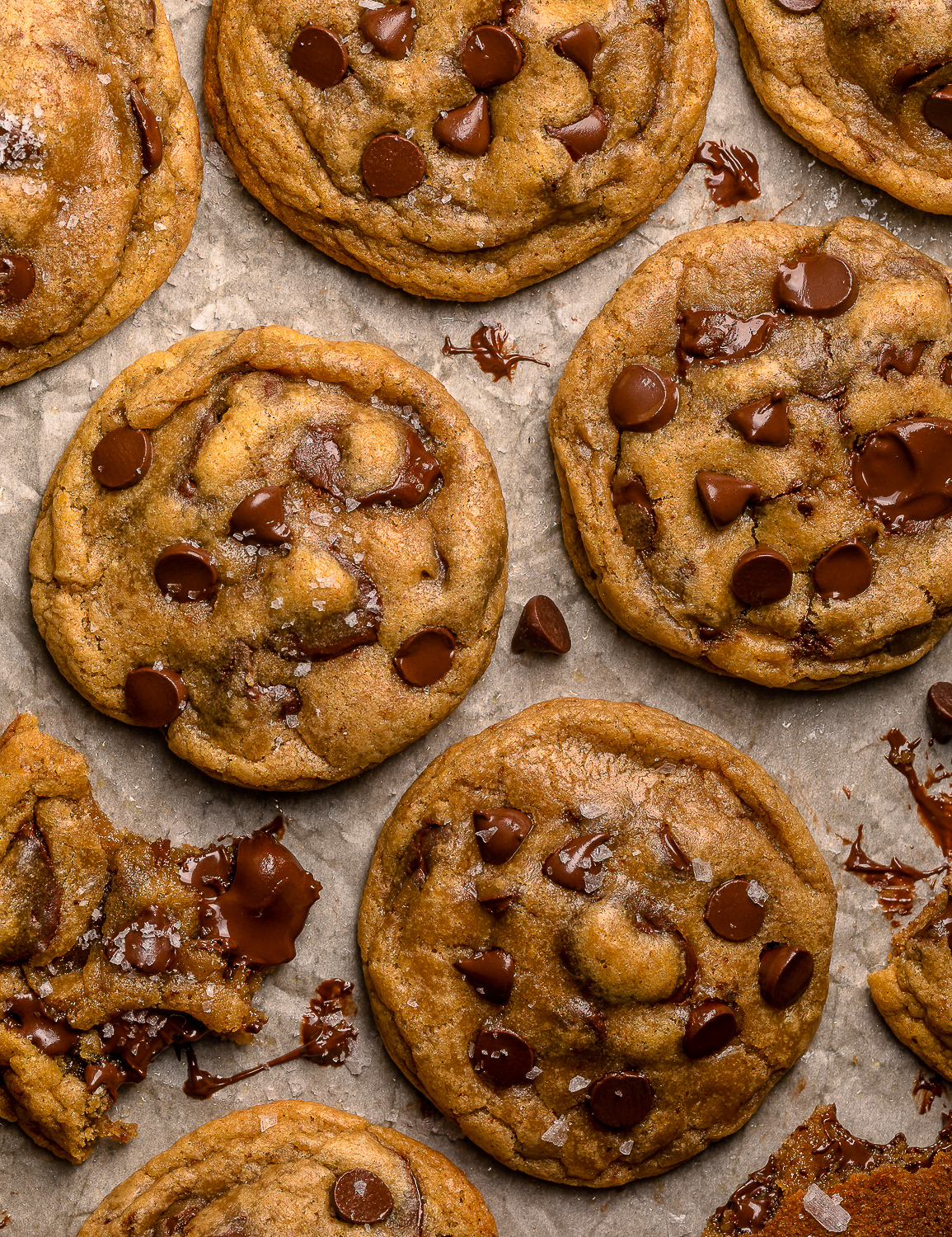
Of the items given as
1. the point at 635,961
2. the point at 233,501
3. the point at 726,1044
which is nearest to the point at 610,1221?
the point at 726,1044

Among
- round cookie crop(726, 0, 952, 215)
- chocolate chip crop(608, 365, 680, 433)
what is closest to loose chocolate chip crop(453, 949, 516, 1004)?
chocolate chip crop(608, 365, 680, 433)

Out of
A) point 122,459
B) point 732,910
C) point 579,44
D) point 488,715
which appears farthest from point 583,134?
point 732,910

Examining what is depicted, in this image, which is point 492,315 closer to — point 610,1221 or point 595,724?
point 595,724

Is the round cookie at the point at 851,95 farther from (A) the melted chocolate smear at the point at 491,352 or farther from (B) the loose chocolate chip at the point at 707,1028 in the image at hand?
(B) the loose chocolate chip at the point at 707,1028

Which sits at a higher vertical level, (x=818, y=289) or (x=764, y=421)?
(x=818, y=289)

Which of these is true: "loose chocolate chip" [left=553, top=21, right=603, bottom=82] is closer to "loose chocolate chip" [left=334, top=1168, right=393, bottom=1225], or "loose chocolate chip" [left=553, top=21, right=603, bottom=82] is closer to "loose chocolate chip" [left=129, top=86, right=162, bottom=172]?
"loose chocolate chip" [left=129, top=86, right=162, bottom=172]

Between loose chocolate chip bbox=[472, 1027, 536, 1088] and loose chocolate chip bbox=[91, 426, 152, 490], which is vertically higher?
loose chocolate chip bbox=[91, 426, 152, 490]

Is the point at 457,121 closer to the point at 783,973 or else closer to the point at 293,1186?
the point at 783,973
